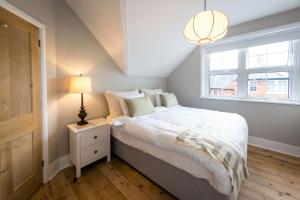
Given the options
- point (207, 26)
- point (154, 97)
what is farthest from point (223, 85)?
point (207, 26)

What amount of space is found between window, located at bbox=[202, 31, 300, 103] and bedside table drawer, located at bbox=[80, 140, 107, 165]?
2679mm

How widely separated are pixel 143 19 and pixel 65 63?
4.36 feet

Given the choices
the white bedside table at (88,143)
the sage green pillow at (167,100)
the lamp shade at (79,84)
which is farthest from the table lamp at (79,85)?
the sage green pillow at (167,100)

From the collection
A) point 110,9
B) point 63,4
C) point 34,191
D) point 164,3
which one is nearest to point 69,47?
point 63,4

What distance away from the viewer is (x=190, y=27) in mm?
1646

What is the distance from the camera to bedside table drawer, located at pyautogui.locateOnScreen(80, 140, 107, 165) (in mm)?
1918

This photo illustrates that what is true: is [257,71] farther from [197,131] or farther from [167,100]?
[197,131]

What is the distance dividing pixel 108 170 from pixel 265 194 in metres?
1.94

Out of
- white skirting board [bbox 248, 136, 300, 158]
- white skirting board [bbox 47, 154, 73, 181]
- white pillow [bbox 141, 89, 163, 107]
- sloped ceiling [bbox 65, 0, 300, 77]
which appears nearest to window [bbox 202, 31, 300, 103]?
sloped ceiling [bbox 65, 0, 300, 77]

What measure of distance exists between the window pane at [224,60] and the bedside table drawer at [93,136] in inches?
115

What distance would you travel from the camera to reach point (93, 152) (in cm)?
202

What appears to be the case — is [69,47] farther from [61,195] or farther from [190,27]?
[61,195]

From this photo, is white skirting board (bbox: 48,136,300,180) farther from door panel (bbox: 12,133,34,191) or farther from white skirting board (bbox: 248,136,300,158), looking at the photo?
door panel (bbox: 12,133,34,191)

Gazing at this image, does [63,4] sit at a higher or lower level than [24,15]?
higher
